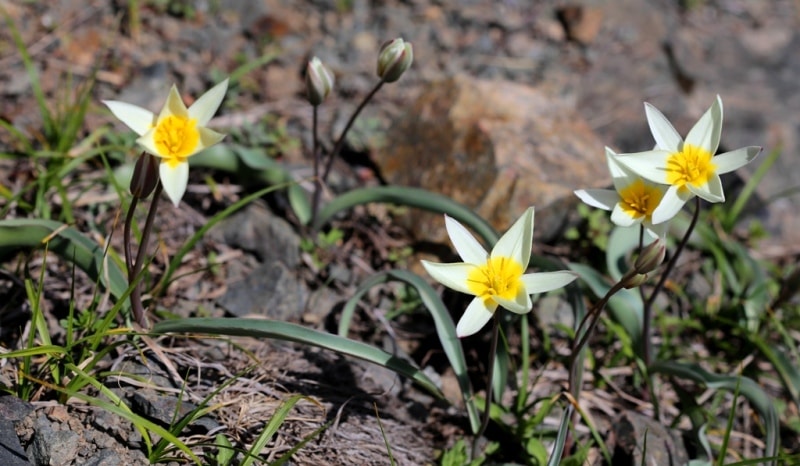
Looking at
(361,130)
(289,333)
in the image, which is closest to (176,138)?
(289,333)

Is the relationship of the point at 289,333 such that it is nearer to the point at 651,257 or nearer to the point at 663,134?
the point at 651,257

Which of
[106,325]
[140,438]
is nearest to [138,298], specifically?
[106,325]

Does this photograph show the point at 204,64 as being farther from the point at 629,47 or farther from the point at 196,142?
the point at 629,47

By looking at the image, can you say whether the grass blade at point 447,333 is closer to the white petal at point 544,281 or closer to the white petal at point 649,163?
the white petal at point 544,281

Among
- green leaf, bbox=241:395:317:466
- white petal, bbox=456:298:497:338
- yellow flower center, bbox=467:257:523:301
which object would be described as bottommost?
green leaf, bbox=241:395:317:466

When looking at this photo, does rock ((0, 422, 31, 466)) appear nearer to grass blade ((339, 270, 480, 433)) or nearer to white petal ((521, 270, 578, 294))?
grass blade ((339, 270, 480, 433))

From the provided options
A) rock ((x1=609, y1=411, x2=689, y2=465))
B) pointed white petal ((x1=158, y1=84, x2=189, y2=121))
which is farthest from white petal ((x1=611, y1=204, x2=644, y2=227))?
pointed white petal ((x1=158, y1=84, x2=189, y2=121))

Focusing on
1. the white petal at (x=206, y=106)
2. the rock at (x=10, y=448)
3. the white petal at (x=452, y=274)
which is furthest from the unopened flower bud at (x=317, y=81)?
the rock at (x=10, y=448)
